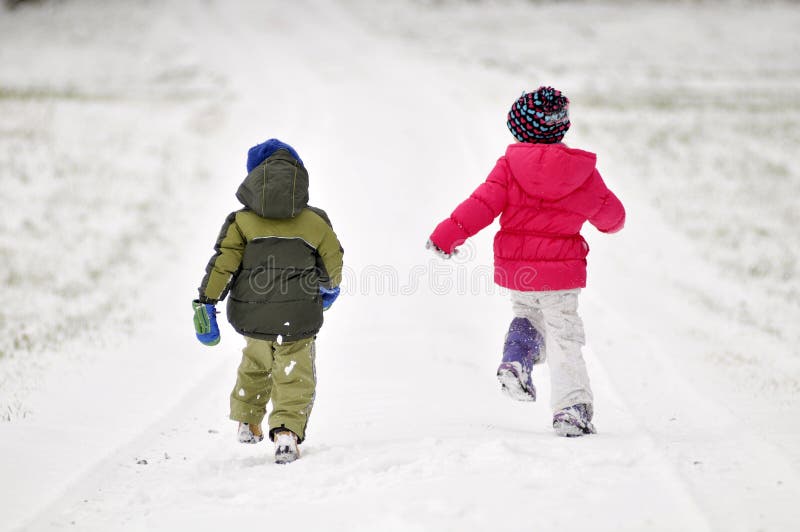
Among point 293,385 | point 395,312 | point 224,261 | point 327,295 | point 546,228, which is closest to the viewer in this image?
point 224,261

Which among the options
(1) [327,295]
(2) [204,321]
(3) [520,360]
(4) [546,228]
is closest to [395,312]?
(1) [327,295]

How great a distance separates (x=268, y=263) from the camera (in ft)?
12.9

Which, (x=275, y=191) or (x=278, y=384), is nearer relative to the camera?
(x=275, y=191)

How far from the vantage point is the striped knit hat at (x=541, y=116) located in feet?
13.2

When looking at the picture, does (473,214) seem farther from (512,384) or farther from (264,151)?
(264,151)

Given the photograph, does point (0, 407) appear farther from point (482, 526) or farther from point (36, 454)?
point (482, 526)

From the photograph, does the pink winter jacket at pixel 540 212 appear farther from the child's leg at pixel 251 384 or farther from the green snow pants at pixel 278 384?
the child's leg at pixel 251 384

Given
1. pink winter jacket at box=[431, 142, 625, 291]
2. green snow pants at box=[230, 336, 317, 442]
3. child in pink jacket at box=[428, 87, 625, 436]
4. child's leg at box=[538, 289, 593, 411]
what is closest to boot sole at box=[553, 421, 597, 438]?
child in pink jacket at box=[428, 87, 625, 436]

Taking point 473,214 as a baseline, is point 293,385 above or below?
below

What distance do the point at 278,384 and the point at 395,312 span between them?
296 cm

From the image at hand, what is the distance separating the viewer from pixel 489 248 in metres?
9.16

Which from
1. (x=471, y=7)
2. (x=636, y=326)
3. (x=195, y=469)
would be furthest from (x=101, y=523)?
(x=471, y=7)

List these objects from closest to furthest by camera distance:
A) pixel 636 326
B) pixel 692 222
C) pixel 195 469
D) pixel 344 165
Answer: pixel 195 469
pixel 636 326
pixel 692 222
pixel 344 165

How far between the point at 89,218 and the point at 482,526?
411 inches
